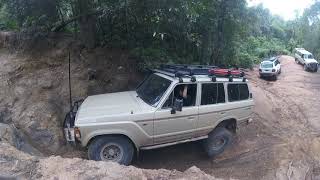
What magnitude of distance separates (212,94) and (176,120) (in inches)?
42.8

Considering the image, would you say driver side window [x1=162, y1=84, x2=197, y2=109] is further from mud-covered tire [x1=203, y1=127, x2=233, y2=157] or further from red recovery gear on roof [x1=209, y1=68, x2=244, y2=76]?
mud-covered tire [x1=203, y1=127, x2=233, y2=157]

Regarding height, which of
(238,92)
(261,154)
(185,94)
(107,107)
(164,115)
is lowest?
(261,154)

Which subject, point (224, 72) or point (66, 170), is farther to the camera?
point (224, 72)

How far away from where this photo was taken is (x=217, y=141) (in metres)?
8.43

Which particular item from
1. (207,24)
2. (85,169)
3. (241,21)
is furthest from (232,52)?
(85,169)

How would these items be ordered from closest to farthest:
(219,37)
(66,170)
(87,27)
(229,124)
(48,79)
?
1. (66,170)
2. (229,124)
3. (48,79)
4. (87,27)
5. (219,37)

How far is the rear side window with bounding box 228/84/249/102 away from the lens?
27.1 ft

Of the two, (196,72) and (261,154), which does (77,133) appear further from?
(261,154)

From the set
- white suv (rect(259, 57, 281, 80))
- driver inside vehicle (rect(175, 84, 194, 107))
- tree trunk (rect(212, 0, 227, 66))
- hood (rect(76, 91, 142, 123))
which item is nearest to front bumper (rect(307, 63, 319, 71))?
white suv (rect(259, 57, 281, 80))

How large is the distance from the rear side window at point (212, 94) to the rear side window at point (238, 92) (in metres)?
0.25

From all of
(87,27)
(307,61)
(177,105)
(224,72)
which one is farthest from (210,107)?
(307,61)

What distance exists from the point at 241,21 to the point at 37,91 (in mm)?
8434

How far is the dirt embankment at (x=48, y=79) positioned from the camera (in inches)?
319

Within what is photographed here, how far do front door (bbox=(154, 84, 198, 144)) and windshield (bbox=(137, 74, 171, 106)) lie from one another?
0.24 metres
